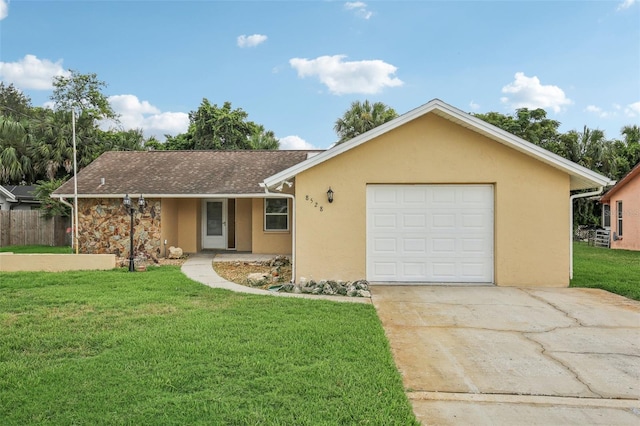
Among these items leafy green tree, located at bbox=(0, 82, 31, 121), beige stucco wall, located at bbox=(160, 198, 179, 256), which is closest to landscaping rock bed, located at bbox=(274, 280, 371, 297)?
beige stucco wall, located at bbox=(160, 198, 179, 256)

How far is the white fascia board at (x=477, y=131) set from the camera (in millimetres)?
8648

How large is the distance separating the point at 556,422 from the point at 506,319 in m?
3.32

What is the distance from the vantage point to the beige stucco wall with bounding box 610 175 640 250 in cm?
1833

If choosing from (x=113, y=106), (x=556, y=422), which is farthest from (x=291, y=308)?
(x=113, y=106)

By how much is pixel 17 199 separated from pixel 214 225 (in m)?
12.7

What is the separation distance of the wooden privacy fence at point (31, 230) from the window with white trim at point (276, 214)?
34.4 ft

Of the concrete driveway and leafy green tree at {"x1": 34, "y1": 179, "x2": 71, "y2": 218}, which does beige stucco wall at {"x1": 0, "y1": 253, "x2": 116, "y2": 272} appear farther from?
the concrete driveway

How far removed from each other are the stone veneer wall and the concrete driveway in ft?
30.5

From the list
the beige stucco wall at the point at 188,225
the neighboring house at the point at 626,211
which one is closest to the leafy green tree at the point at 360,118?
the beige stucco wall at the point at 188,225

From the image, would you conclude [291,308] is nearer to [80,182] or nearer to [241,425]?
[241,425]

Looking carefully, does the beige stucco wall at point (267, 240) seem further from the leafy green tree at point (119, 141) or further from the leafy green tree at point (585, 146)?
the leafy green tree at point (585, 146)

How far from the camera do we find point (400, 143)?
9.11 meters

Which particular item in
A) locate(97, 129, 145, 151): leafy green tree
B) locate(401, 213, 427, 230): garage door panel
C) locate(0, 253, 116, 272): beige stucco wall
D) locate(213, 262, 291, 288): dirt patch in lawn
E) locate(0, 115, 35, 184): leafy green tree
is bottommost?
locate(213, 262, 291, 288): dirt patch in lawn

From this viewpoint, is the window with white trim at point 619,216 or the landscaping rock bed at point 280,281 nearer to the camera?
the landscaping rock bed at point 280,281
